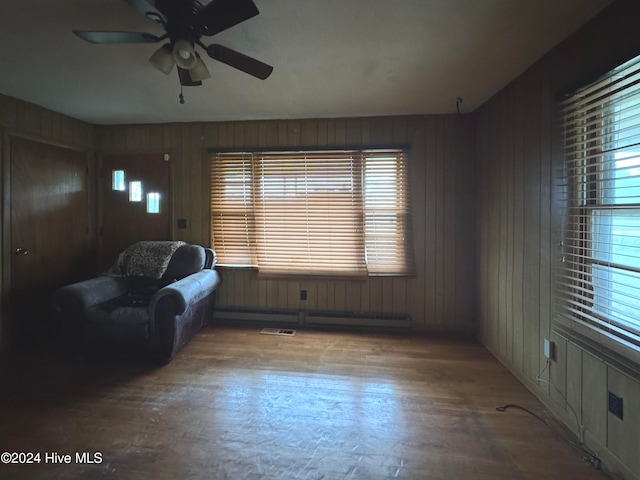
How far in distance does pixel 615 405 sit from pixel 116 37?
3.26m

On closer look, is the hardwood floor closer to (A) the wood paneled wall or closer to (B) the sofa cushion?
(A) the wood paneled wall

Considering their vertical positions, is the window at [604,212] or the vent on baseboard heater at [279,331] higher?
the window at [604,212]

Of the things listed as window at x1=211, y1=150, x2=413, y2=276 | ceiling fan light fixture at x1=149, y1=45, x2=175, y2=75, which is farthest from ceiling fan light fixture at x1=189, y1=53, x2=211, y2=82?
window at x1=211, y1=150, x2=413, y2=276

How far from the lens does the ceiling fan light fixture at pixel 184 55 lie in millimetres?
1628

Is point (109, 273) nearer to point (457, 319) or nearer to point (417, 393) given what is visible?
point (417, 393)

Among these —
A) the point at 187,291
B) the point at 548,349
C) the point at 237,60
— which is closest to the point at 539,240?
the point at 548,349

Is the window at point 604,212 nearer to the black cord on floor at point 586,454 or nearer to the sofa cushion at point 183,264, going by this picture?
the black cord on floor at point 586,454

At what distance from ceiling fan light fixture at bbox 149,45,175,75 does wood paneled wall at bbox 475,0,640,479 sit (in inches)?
93.9

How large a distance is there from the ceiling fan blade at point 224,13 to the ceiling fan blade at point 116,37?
0.99ft

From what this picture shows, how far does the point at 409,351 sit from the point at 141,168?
3.75 m

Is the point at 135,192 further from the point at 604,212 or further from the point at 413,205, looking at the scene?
the point at 604,212

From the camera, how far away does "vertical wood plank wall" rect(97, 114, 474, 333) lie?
129 inches

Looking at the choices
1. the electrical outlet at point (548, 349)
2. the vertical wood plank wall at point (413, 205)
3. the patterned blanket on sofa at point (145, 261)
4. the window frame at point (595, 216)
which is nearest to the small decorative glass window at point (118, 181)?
the vertical wood plank wall at point (413, 205)

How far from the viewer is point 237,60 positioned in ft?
5.97
